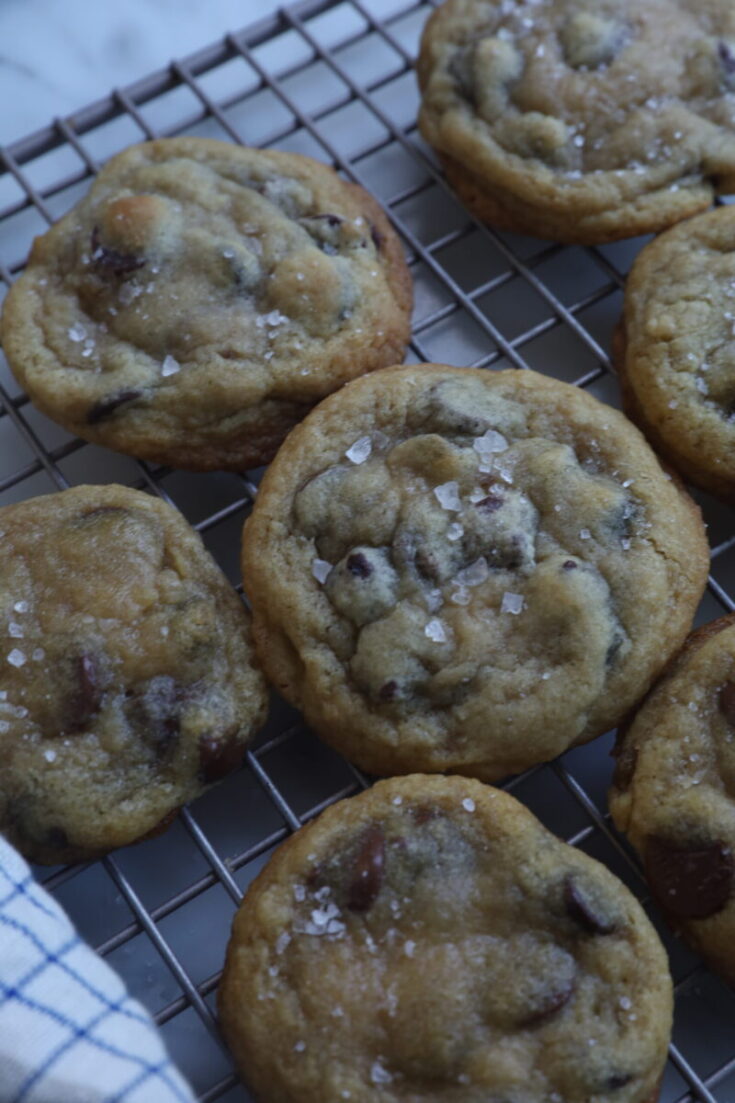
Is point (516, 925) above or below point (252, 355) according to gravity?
below

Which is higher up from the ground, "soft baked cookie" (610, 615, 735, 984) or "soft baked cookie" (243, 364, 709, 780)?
"soft baked cookie" (243, 364, 709, 780)

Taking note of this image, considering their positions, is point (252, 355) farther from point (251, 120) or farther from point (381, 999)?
point (381, 999)

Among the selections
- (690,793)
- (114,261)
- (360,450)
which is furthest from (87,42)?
(690,793)

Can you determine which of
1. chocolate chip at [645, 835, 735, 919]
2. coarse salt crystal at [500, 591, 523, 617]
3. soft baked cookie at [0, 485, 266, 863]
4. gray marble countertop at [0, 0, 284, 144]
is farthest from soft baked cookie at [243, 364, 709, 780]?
gray marble countertop at [0, 0, 284, 144]

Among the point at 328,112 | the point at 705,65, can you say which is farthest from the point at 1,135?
the point at 705,65

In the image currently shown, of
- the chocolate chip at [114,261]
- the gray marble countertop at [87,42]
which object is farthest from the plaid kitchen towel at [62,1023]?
the gray marble countertop at [87,42]

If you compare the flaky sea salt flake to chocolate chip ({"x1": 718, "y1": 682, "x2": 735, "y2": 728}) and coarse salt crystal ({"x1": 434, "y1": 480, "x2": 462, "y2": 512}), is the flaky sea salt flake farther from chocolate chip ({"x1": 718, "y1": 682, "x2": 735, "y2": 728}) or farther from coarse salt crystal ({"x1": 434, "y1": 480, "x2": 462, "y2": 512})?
coarse salt crystal ({"x1": 434, "y1": 480, "x2": 462, "y2": 512})
